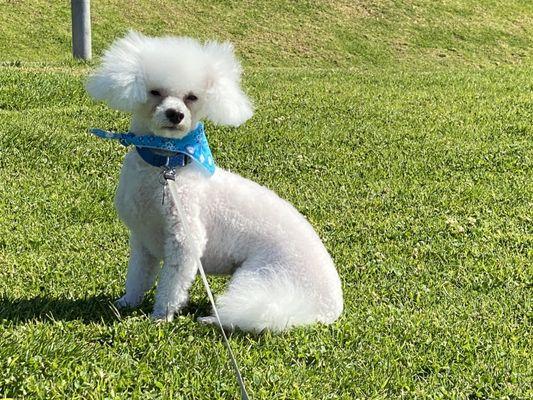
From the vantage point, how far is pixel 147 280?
367 centimetres

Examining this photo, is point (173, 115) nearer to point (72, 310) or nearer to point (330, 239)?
point (72, 310)

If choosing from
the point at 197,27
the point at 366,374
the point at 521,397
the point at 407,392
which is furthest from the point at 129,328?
the point at 197,27

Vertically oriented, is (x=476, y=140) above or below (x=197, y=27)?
above

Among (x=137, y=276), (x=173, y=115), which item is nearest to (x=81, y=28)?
(x=137, y=276)

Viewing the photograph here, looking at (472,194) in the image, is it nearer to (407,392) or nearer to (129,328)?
(407,392)

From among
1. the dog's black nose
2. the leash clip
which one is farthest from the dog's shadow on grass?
the dog's black nose

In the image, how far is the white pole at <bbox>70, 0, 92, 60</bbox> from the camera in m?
12.9

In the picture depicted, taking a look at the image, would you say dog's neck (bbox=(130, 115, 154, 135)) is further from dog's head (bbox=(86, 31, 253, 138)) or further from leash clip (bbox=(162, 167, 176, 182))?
leash clip (bbox=(162, 167, 176, 182))

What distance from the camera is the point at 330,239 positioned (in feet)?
17.0

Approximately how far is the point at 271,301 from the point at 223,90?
1098 mm

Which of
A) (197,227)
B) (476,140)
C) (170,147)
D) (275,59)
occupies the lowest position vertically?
(275,59)

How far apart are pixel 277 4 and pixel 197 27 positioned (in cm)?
359

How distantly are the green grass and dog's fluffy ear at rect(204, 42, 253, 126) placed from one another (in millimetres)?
1090

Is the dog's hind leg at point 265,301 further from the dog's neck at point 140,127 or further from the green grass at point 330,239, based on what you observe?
the dog's neck at point 140,127
